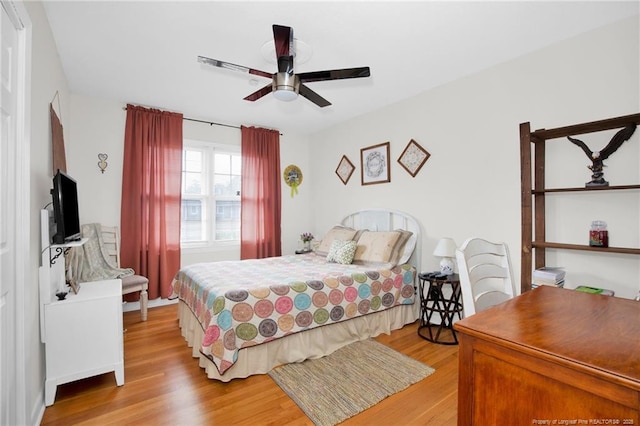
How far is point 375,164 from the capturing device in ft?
12.8

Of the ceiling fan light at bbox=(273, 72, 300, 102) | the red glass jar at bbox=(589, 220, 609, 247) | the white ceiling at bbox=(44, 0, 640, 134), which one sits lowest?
the red glass jar at bbox=(589, 220, 609, 247)

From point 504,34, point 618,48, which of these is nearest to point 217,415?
point 504,34

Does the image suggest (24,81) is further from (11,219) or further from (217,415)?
(217,415)

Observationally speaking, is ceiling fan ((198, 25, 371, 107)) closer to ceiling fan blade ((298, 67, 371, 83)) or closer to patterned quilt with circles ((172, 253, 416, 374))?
ceiling fan blade ((298, 67, 371, 83))

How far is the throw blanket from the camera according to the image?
2943 mm

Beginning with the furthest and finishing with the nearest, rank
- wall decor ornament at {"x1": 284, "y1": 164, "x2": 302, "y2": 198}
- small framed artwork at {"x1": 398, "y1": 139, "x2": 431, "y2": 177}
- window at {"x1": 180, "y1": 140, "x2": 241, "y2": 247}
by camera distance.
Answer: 1. wall decor ornament at {"x1": 284, "y1": 164, "x2": 302, "y2": 198}
2. window at {"x1": 180, "y1": 140, "x2": 241, "y2": 247}
3. small framed artwork at {"x1": 398, "y1": 139, "x2": 431, "y2": 177}

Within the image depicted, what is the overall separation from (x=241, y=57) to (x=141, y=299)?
2.73 m

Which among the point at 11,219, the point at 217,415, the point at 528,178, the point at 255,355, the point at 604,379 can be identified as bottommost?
the point at 217,415

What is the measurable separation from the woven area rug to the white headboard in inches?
46.2

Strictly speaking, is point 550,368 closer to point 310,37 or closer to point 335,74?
point 335,74

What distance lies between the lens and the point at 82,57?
101 inches

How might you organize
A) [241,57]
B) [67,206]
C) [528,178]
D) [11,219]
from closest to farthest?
1. [11,219]
2. [67,206]
3. [528,178]
4. [241,57]

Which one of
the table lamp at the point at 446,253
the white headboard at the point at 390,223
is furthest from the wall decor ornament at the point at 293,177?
the table lamp at the point at 446,253

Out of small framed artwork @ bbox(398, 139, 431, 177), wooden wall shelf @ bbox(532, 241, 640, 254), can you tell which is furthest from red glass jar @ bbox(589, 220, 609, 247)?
small framed artwork @ bbox(398, 139, 431, 177)
